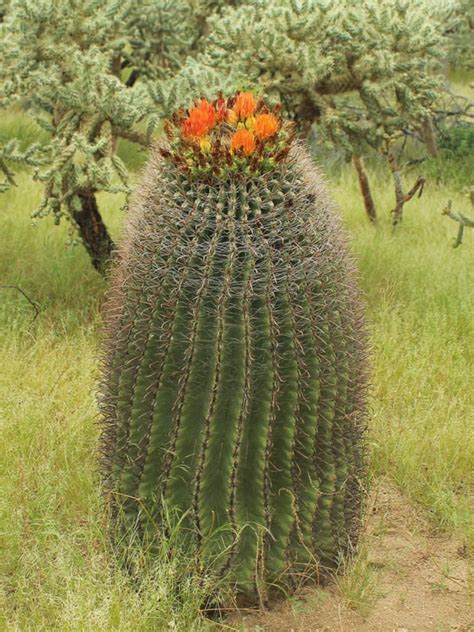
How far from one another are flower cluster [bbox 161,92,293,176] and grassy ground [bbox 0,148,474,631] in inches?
52.5

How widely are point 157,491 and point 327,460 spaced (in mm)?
608

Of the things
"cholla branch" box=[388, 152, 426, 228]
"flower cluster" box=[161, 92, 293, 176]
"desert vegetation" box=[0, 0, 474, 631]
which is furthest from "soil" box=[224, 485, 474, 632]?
"cholla branch" box=[388, 152, 426, 228]

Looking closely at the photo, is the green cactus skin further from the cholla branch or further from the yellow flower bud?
the cholla branch

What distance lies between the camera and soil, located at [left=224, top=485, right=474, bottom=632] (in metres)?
3.13

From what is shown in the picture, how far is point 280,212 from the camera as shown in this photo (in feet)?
9.58

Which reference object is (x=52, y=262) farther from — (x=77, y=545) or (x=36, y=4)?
(x=77, y=545)

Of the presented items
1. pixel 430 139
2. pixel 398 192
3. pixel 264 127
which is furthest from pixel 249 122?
pixel 430 139

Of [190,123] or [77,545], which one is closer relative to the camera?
[190,123]

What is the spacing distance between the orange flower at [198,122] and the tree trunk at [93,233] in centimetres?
355

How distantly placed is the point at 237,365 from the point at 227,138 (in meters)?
0.75

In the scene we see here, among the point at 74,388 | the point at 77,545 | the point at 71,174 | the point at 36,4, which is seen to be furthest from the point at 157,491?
the point at 36,4

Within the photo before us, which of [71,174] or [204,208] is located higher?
[204,208]

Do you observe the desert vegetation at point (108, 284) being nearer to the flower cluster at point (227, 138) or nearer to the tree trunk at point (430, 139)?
the flower cluster at point (227, 138)

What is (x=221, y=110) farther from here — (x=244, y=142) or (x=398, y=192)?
(x=398, y=192)
